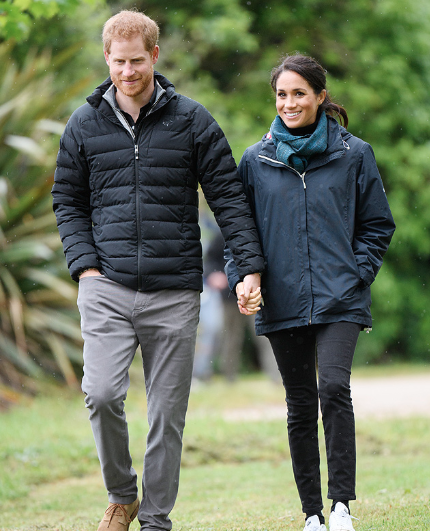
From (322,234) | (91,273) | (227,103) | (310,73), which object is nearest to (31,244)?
(91,273)

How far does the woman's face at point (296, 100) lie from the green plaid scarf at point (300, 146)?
0.20 feet

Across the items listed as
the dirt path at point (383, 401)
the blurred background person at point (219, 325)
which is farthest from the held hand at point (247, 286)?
the blurred background person at point (219, 325)

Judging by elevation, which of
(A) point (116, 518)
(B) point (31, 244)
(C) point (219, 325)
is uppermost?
(B) point (31, 244)

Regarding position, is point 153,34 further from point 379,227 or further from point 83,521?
point 83,521

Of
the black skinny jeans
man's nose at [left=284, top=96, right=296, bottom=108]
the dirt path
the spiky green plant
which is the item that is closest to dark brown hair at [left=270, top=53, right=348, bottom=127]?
man's nose at [left=284, top=96, right=296, bottom=108]

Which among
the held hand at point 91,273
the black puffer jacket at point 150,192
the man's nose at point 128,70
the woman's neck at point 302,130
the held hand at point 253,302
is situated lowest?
the held hand at point 253,302

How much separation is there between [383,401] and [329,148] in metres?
7.70

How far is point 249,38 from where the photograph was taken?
15.2 m

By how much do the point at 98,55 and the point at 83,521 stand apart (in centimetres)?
960

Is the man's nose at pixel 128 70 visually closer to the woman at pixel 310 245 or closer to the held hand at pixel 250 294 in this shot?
the woman at pixel 310 245

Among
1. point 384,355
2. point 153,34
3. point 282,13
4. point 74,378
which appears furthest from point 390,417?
point 384,355

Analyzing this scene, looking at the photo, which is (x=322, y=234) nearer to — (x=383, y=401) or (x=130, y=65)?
(x=130, y=65)

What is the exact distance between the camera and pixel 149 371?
406cm

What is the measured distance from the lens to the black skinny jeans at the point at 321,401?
150 inches
